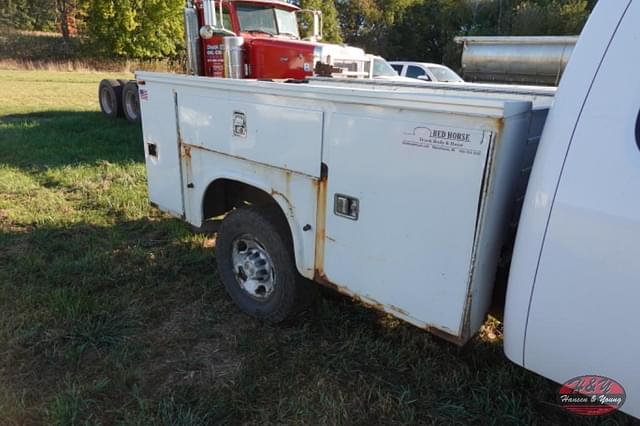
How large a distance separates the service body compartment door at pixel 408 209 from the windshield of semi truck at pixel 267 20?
20.2 ft

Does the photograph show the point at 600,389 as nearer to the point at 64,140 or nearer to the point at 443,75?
the point at 64,140

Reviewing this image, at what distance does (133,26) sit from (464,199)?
132 feet

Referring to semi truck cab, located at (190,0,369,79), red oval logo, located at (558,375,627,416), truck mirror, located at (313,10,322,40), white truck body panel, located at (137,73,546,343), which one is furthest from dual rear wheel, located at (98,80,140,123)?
red oval logo, located at (558,375,627,416)

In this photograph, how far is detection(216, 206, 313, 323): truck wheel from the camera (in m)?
2.95

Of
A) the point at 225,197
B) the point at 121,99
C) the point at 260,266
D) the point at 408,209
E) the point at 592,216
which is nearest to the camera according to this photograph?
the point at 592,216

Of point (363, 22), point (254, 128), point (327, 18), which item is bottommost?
point (254, 128)

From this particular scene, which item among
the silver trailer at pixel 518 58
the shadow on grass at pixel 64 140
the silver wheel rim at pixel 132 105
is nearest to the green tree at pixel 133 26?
the shadow on grass at pixel 64 140

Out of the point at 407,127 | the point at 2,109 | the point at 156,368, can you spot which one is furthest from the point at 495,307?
the point at 2,109

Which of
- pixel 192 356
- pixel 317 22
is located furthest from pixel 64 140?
pixel 192 356

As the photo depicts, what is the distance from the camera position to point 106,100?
40.7ft

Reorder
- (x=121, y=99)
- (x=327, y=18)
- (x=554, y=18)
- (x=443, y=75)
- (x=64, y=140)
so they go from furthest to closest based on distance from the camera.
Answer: (x=327, y=18) → (x=554, y=18) → (x=443, y=75) → (x=121, y=99) → (x=64, y=140)

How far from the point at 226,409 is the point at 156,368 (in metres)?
0.60

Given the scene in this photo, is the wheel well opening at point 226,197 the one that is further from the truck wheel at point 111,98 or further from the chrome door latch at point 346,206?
the truck wheel at point 111,98

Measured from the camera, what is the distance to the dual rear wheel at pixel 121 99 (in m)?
11.5
